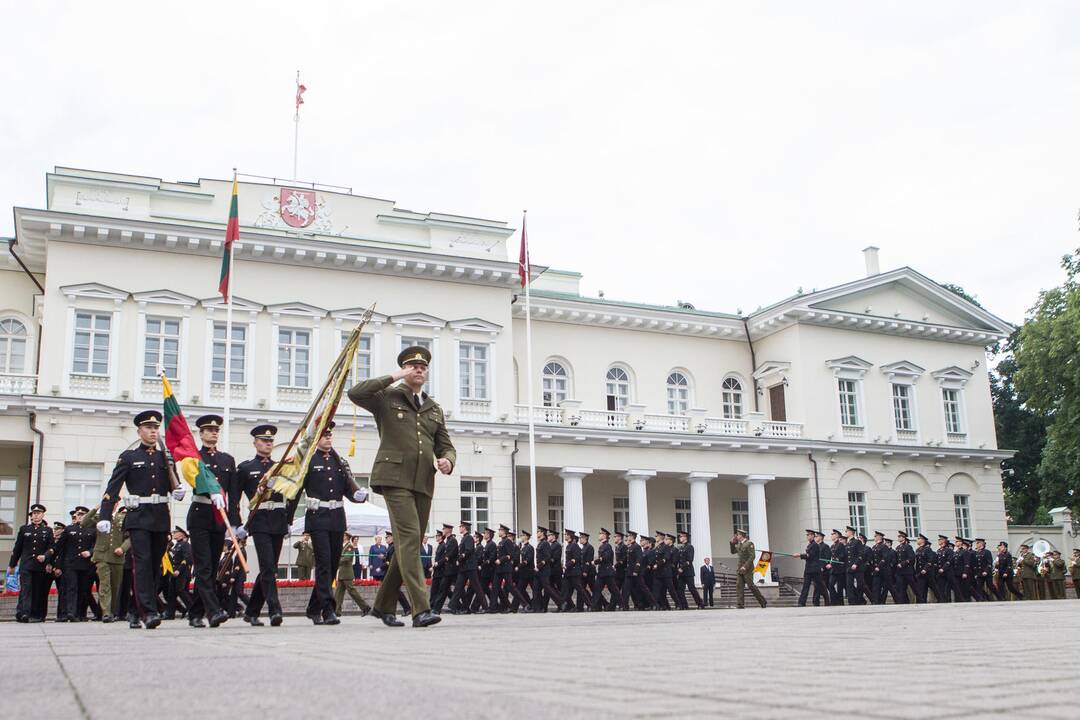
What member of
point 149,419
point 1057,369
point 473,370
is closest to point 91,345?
point 473,370

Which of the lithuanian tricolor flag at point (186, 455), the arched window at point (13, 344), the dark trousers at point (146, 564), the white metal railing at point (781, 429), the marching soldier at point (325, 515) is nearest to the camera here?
the dark trousers at point (146, 564)

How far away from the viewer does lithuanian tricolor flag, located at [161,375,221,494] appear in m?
11.1

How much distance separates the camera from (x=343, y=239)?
104 ft

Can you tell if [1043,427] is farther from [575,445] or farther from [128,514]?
[128,514]

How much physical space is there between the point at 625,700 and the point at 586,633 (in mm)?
4687

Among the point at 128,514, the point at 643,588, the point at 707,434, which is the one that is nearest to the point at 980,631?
the point at 128,514

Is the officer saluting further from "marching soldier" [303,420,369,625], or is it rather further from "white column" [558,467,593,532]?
"white column" [558,467,593,532]

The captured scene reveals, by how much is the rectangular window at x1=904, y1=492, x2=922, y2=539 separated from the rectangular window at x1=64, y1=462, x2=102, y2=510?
27018 millimetres

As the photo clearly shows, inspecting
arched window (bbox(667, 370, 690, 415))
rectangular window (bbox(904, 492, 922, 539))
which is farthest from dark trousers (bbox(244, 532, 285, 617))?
rectangular window (bbox(904, 492, 922, 539))

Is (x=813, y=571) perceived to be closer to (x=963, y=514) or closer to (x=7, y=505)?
(x=963, y=514)

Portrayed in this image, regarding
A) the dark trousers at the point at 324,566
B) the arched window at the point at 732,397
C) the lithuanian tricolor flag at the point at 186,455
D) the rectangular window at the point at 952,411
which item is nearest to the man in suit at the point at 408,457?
the dark trousers at the point at 324,566

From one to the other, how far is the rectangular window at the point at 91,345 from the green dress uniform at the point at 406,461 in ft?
69.5

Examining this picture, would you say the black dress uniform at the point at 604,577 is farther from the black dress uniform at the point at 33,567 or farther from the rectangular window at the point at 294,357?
the black dress uniform at the point at 33,567

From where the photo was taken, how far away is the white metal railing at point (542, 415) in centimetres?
3350
